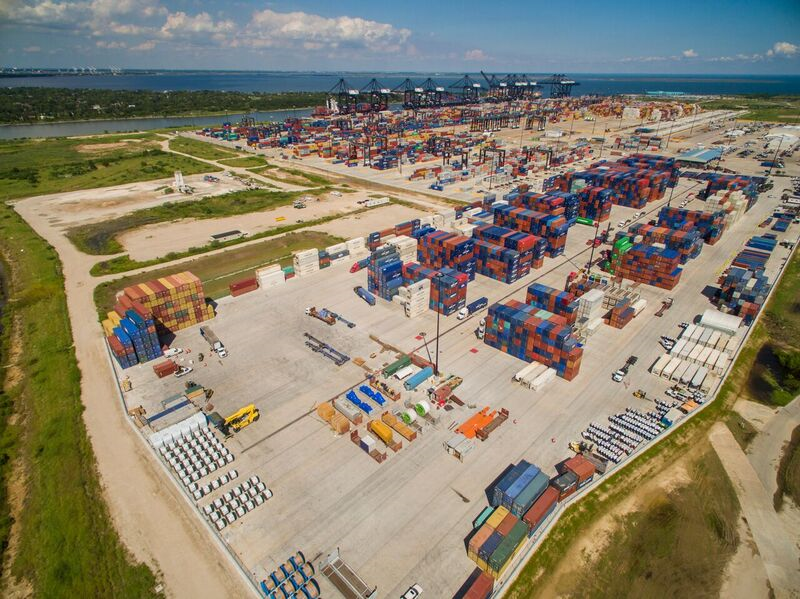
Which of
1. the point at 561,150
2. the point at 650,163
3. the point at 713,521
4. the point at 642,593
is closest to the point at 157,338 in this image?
the point at 642,593

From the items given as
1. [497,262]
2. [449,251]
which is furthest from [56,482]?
[497,262]

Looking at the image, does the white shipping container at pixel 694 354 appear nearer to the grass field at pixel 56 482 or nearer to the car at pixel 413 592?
the car at pixel 413 592

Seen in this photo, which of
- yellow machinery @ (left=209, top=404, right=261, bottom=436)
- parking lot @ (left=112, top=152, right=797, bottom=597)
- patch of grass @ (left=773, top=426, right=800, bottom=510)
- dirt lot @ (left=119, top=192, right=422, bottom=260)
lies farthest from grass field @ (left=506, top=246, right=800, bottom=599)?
dirt lot @ (left=119, top=192, right=422, bottom=260)

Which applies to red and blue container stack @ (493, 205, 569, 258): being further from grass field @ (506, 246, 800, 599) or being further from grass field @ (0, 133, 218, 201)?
grass field @ (0, 133, 218, 201)

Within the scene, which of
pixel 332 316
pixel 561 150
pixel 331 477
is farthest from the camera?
pixel 561 150

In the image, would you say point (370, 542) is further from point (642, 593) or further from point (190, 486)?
point (642, 593)

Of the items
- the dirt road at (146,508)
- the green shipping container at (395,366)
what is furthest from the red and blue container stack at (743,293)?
the dirt road at (146,508)
